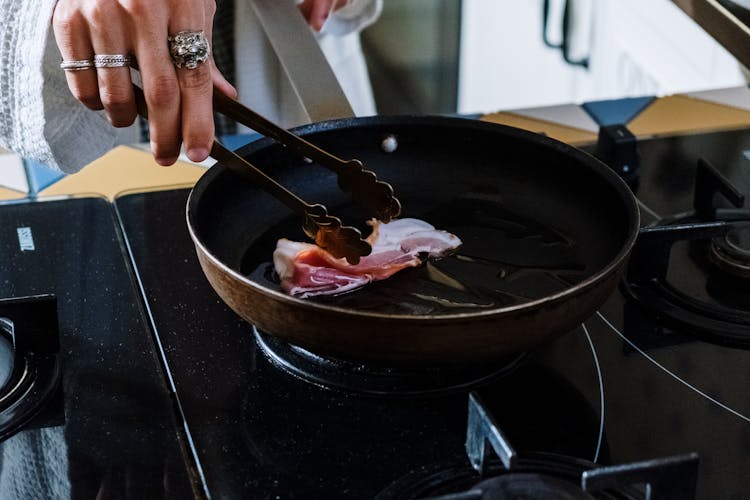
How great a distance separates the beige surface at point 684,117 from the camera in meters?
1.05

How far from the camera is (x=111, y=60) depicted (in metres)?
0.68

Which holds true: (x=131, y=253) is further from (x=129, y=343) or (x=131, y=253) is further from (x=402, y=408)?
(x=402, y=408)

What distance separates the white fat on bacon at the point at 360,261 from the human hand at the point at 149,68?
100 millimetres

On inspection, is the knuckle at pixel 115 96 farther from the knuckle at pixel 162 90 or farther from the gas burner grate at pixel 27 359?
the gas burner grate at pixel 27 359

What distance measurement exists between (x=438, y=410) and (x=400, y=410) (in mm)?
25

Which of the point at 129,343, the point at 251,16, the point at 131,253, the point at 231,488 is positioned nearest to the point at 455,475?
the point at 231,488

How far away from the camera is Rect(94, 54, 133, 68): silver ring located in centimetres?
69

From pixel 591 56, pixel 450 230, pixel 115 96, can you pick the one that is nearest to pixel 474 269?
pixel 450 230

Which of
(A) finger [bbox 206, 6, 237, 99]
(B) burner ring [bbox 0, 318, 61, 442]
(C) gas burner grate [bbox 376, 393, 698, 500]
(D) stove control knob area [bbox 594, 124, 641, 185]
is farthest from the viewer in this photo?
(D) stove control knob area [bbox 594, 124, 641, 185]

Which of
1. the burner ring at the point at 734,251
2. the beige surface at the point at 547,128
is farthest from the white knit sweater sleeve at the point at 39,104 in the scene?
the burner ring at the point at 734,251

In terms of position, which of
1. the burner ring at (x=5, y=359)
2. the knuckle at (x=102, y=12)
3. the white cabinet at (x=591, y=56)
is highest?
the knuckle at (x=102, y=12)

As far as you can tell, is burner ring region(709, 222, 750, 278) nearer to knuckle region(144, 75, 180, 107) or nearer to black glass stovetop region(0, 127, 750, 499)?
black glass stovetop region(0, 127, 750, 499)

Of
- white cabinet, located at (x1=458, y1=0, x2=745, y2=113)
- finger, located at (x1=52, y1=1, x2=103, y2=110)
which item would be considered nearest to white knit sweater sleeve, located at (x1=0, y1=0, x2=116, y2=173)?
finger, located at (x1=52, y1=1, x2=103, y2=110)

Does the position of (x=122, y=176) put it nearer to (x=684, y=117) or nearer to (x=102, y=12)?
(x=102, y=12)
